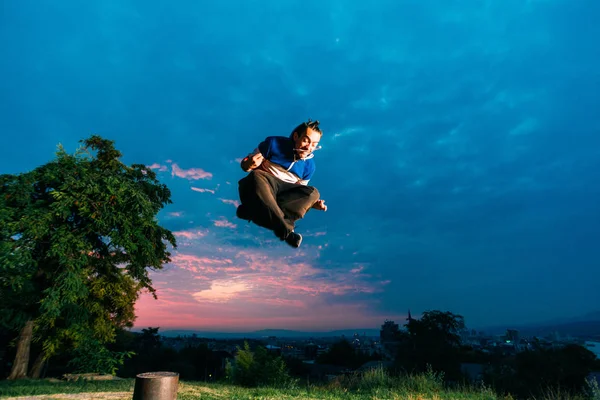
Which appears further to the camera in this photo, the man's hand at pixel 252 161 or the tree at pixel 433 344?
the tree at pixel 433 344

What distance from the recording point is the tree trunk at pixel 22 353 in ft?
50.9

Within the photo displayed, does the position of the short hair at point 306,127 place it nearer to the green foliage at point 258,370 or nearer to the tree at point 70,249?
the tree at point 70,249

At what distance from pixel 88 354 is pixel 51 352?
1524 millimetres

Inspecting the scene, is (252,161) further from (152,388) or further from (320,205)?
(152,388)

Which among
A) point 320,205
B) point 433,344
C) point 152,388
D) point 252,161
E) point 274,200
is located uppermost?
point 252,161

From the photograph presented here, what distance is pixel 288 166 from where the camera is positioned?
14.6 ft

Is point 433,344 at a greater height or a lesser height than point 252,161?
lesser

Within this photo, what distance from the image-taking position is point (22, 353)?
51.4 ft

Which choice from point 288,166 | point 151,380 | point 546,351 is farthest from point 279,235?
point 546,351

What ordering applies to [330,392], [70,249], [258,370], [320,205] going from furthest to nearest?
[258,370]
[70,249]
[330,392]
[320,205]

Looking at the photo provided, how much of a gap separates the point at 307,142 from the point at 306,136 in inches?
3.1

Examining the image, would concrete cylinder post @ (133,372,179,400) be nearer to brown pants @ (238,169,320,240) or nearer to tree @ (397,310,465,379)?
brown pants @ (238,169,320,240)

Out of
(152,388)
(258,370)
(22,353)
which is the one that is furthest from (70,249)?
(152,388)

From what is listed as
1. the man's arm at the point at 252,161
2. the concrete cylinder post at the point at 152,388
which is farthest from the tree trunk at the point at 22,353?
the man's arm at the point at 252,161
